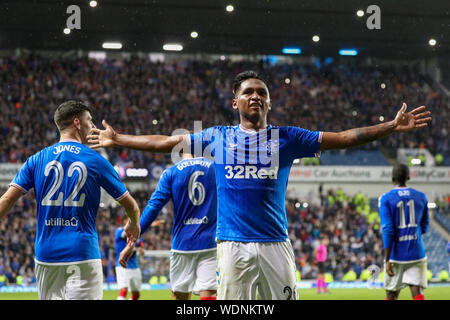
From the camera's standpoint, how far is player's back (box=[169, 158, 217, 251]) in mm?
6449

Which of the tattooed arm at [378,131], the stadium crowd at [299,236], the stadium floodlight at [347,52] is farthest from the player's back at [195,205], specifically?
the stadium floodlight at [347,52]

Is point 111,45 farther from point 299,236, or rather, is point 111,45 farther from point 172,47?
point 299,236

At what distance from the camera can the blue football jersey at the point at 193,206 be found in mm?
6449

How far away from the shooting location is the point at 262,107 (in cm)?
418

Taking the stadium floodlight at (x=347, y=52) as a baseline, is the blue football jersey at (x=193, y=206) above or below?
below

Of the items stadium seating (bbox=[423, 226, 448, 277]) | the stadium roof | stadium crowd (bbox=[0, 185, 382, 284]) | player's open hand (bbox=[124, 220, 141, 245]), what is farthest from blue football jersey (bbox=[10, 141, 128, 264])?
the stadium roof

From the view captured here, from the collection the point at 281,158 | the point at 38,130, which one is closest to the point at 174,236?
the point at 281,158

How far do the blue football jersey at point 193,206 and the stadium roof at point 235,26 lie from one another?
17.5 metres

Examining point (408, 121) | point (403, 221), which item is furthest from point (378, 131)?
point (403, 221)

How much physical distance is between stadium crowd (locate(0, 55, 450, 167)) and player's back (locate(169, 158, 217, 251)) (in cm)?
1674

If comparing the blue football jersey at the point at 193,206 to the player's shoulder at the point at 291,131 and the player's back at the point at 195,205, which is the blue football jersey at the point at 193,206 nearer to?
the player's back at the point at 195,205

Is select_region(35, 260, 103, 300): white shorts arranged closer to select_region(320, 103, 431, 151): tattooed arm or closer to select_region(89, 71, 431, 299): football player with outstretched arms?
select_region(89, 71, 431, 299): football player with outstretched arms
